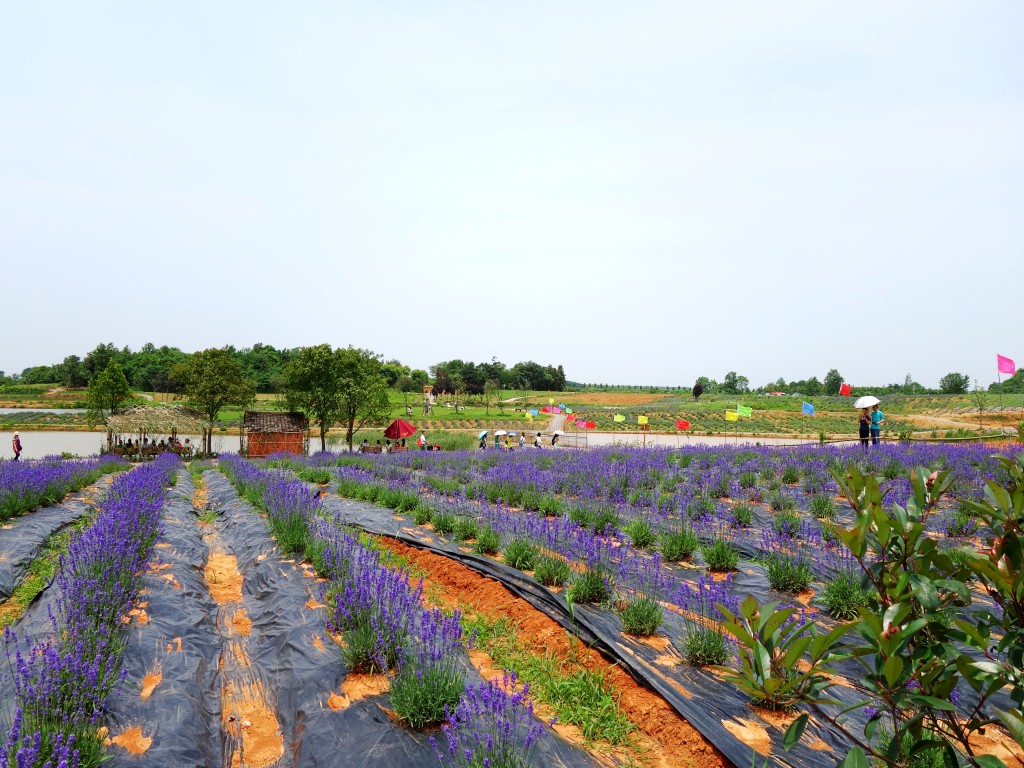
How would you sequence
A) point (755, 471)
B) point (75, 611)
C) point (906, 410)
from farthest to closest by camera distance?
point (906, 410), point (755, 471), point (75, 611)

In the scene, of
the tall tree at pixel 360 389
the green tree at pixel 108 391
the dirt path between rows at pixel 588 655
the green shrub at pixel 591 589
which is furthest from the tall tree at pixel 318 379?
the green shrub at pixel 591 589

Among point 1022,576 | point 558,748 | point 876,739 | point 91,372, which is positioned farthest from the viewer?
point 91,372

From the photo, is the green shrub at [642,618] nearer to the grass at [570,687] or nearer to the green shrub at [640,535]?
the grass at [570,687]

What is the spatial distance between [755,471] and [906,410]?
164ft

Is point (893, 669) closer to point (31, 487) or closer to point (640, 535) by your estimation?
point (640, 535)

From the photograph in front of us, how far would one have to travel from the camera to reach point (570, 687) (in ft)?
11.5

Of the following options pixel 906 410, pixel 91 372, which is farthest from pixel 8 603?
pixel 91 372

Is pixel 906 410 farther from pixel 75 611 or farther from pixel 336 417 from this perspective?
pixel 75 611

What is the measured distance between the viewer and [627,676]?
3566 mm

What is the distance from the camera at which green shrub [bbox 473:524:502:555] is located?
629 centimetres

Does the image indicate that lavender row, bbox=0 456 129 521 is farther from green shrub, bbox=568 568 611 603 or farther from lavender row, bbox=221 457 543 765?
green shrub, bbox=568 568 611 603

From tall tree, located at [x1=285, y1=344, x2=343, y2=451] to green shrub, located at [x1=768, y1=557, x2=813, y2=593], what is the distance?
2675 centimetres

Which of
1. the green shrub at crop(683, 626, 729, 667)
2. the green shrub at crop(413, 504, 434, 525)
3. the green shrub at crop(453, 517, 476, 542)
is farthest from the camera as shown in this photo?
the green shrub at crop(413, 504, 434, 525)

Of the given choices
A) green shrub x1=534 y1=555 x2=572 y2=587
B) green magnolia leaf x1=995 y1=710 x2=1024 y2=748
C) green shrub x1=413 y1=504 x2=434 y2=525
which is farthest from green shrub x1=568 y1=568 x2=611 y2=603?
green shrub x1=413 y1=504 x2=434 y2=525
